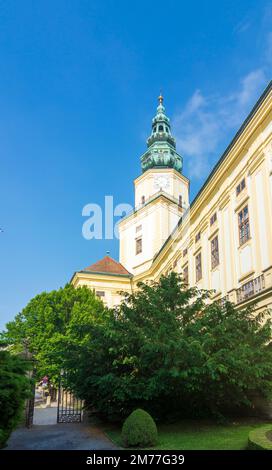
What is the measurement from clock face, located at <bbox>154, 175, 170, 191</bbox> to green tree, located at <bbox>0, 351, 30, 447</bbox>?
42627 millimetres

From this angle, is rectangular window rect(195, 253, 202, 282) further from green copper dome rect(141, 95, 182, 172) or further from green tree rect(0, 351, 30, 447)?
green copper dome rect(141, 95, 182, 172)

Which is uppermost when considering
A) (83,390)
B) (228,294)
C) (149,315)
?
(228,294)

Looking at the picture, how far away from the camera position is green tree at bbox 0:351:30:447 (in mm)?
9961

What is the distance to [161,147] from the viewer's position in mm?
55812

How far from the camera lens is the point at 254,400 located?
53.3 ft

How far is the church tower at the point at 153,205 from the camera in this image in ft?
159

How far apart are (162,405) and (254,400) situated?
4088 millimetres

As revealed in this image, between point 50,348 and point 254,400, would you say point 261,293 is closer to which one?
point 254,400

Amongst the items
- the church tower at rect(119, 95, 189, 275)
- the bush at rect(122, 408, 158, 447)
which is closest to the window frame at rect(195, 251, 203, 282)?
the bush at rect(122, 408, 158, 447)

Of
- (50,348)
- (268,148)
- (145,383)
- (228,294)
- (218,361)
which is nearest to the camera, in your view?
(218,361)

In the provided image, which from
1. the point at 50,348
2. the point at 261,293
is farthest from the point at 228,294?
the point at 50,348

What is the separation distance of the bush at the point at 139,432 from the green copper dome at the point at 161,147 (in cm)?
4464

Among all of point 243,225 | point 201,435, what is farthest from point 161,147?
point 201,435

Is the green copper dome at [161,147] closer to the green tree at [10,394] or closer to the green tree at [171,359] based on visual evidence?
the green tree at [171,359]
